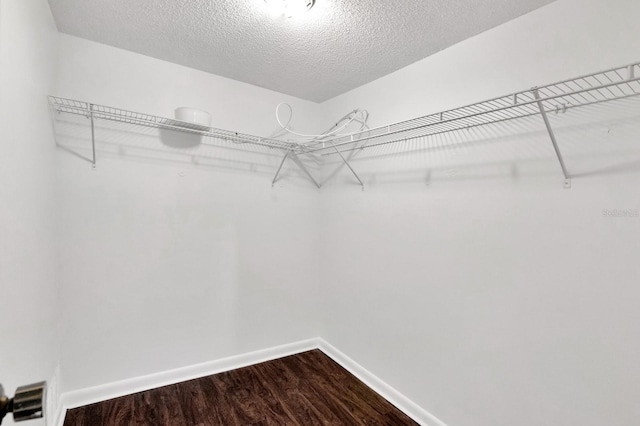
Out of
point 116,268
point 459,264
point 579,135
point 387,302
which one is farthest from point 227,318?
point 579,135

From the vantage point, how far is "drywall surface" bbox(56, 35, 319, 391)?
5.99 feet

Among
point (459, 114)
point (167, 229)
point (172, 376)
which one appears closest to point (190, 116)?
point (167, 229)

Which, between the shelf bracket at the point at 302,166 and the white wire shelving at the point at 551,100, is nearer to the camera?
the white wire shelving at the point at 551,100

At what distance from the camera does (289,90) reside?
249cm

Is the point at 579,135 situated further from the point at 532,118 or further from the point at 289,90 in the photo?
the point at 289,90

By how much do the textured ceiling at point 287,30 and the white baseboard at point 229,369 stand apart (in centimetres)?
212

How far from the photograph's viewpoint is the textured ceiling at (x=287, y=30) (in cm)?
144

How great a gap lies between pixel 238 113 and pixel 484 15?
66.3 inches

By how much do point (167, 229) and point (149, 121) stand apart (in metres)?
0.71

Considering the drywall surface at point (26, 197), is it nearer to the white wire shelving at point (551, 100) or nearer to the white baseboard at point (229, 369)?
the white baseboard at point (229, 369)

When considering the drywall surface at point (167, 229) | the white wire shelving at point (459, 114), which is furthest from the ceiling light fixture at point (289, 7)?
the drywall surface at point (167, 229)

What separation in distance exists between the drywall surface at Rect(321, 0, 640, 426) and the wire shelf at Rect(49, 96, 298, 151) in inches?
34.1

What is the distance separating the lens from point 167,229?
2.08 metres

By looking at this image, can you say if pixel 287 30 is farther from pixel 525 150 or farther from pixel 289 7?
pixel 525 150
